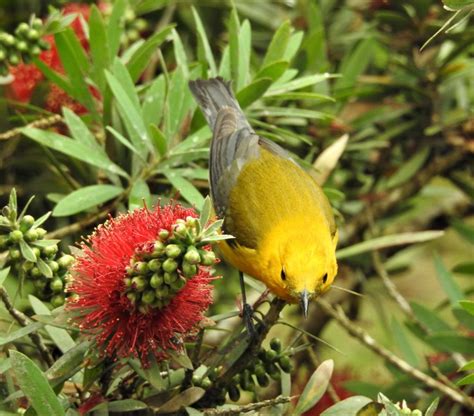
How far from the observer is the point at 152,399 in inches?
76.4

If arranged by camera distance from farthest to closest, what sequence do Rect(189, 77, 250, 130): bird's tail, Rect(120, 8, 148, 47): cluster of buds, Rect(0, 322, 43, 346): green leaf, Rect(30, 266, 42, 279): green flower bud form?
1. Rect(120, 8, 148, 47): cluster of buds
2. Rect(189, 77, 250, 130): bird's tail
3. Rect(30, 266, 42, 279): green flower bud
4. Rect(0, 322, 43, 346): green leaf

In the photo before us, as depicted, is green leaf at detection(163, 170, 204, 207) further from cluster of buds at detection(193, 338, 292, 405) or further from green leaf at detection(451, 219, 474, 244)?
green leaf at detection(451, 219, 474, 244)

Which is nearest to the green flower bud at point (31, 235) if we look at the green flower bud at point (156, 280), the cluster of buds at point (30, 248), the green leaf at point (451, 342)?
the cluster of buds at point (30, 248)

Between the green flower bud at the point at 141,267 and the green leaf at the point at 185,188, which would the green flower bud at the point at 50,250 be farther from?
the green leaf at the point at 185,188

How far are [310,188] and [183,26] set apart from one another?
141cm

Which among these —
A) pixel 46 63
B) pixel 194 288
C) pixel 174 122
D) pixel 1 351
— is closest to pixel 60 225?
pixel 46 63

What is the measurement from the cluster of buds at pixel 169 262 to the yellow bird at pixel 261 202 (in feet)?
2.38

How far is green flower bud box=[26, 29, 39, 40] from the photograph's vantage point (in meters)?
2.54

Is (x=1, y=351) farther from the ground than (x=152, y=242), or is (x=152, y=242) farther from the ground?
(x=152, y=242)

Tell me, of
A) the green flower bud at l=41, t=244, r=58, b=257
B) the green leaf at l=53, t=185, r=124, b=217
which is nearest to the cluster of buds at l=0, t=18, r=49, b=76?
the green leaf at l=53, t=185, r=124, b=217

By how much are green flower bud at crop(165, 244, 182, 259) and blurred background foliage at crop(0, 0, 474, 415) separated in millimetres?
582

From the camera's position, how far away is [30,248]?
1.84 metres

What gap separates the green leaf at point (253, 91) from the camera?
2.58 m

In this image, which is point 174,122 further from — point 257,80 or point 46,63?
point 46,63
